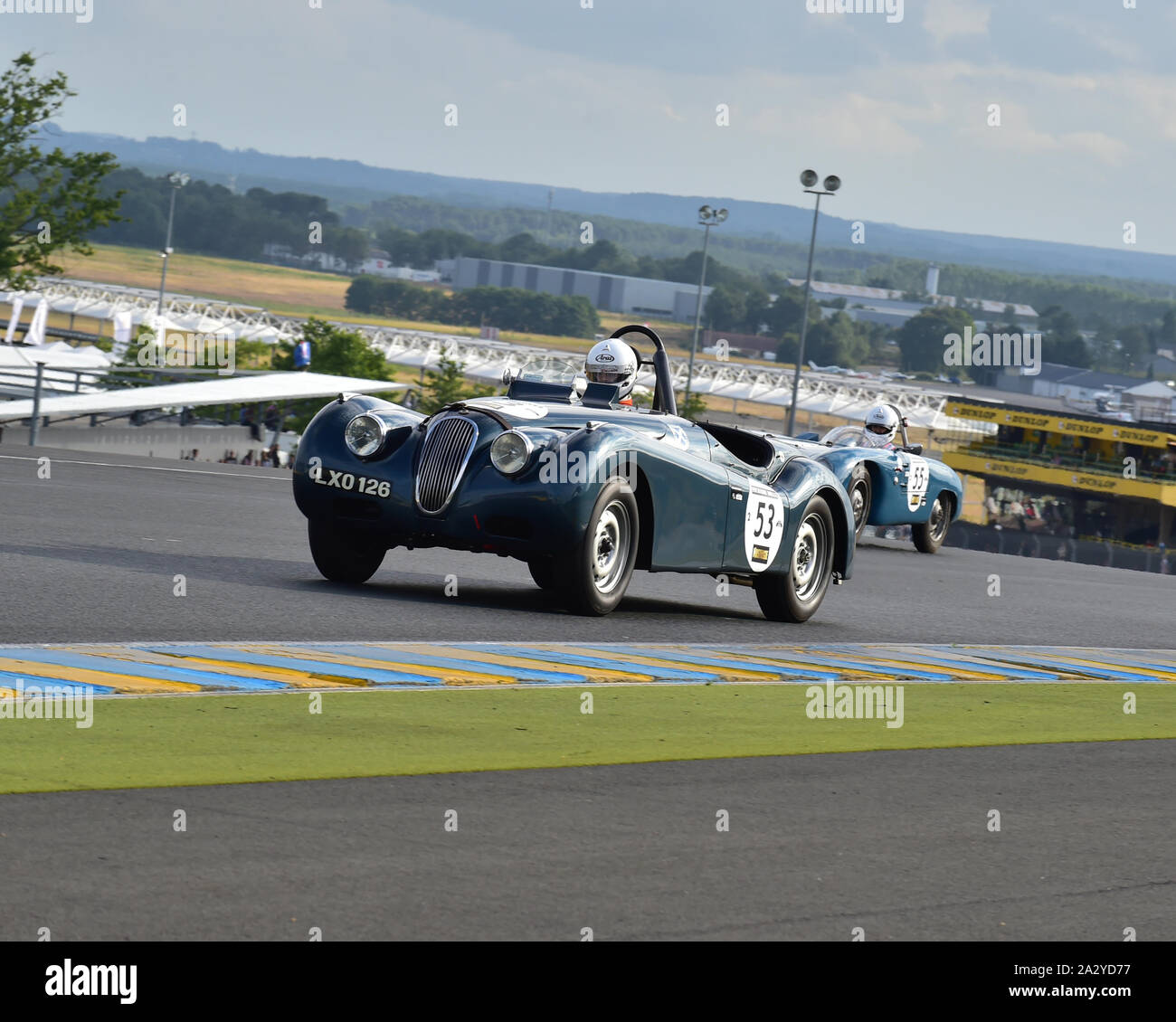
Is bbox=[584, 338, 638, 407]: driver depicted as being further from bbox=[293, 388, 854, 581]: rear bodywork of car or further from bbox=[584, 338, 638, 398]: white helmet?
bbox=[293, 388, 854, 581]: rear bodywork of car

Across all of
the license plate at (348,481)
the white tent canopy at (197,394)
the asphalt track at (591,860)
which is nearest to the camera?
the asphalt track at (591,860)

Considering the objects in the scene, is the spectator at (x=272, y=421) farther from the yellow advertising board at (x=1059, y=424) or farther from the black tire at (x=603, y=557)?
the yellow advertising board at (x=1059, y=424)

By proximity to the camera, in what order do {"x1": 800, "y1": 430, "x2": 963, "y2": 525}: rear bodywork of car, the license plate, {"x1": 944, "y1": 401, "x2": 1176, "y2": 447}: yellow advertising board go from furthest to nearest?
{"x1": 944, "y1": 401, "x2": 1176, "y2": 447}: yellow advertising board → {"x1": 800, "y1": 430, "x2": 963, "y2": 525}: rear bodywork of car → the license plate

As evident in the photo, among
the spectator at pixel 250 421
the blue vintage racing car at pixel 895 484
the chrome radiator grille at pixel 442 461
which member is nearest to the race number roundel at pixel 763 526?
the chrome radiator grille at pixel 442 461

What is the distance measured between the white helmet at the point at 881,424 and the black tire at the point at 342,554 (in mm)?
12303

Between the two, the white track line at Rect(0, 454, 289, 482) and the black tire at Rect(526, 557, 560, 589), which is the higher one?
the black tire at Rect(526, 557, 560, 589)

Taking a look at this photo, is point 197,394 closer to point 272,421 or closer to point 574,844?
point 272,421

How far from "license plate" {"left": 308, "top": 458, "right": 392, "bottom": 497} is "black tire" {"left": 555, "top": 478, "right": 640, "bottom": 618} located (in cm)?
119

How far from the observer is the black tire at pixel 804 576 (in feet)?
43.9

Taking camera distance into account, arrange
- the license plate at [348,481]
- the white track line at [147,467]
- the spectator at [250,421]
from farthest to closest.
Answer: the spectator at [250,421] → the white track line at [147,467] → the license plate at [348,481]

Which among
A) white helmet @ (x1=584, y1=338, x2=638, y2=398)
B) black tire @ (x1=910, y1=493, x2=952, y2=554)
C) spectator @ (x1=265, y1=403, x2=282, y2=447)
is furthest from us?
spectator @ (x1=265, y1=403, x2=282, y2=447)

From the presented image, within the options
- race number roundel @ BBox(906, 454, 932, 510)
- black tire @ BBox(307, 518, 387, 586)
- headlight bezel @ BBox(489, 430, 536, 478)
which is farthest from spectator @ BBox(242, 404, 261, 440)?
headlight bezel @ BBox(489, 430, 536, 478)

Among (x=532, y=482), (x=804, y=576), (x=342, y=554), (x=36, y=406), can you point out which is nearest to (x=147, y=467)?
(x=36, y=406)

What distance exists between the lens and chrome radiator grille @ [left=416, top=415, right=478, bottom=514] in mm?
11148
